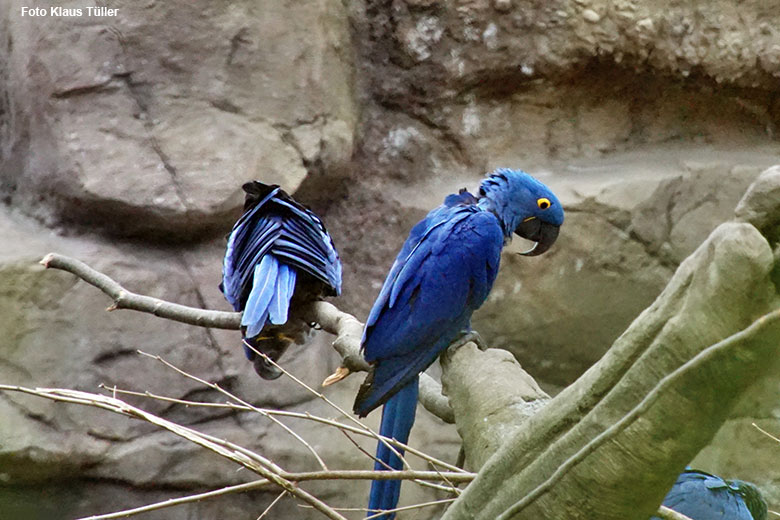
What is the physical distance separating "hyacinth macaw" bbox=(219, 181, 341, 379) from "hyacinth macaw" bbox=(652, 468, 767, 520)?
0.87 metres

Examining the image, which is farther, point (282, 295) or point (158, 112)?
point (158, 112)

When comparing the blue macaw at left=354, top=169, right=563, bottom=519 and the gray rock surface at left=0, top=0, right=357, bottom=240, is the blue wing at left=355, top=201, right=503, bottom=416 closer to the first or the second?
the blue macaw at left=354, top=169, right=563, bottom=519

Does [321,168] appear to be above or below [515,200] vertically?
below

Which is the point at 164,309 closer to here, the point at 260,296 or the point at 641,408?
the point at 260,296

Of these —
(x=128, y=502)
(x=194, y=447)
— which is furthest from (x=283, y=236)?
(x=128, y=502)

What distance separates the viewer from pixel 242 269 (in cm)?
198

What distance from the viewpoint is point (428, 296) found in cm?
175

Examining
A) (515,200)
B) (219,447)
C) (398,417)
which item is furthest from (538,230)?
(219,447)

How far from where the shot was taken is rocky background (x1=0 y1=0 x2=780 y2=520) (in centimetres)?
268

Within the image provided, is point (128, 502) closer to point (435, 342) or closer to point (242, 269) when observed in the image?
point (242, 269)

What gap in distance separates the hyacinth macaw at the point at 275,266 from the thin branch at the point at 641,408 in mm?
1110

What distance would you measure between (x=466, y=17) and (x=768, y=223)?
2492 mm

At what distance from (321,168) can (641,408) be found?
238 centimetres

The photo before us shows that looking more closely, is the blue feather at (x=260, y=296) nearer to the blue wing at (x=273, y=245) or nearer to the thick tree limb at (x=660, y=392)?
the blue wing at (x=273, y=245)
